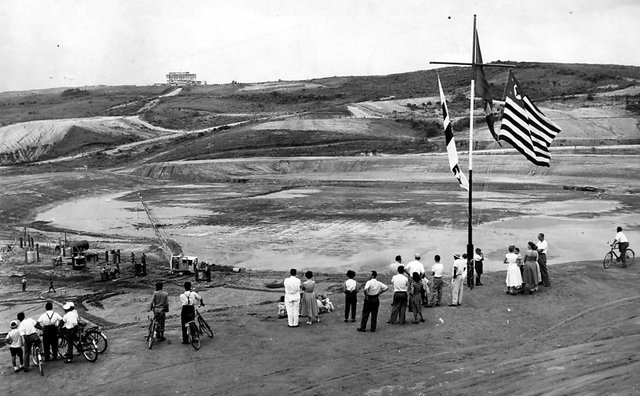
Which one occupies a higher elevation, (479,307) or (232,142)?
(232,142)

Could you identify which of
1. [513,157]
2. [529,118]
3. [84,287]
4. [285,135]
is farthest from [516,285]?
[285,135]

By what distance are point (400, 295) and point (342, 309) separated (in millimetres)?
2688

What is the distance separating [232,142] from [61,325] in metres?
66.2

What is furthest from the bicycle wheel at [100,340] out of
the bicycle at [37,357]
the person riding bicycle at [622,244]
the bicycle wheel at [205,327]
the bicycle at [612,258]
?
the person riding bicycle at [622,244]

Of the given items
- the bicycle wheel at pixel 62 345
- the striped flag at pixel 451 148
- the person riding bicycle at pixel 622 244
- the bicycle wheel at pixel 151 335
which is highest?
the striped flag at pixel 451 148

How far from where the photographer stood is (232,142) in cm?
8050

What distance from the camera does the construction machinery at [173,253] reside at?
27375 mm

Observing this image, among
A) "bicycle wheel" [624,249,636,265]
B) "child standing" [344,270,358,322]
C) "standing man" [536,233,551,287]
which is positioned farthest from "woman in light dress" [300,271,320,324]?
A: "bicycle wheel" [624,249,636,265]

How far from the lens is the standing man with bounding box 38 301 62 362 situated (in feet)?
48.8

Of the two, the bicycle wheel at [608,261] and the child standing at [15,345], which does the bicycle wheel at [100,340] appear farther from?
the bicycle wheel at [608,261]

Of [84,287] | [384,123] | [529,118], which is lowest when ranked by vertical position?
[84,287]

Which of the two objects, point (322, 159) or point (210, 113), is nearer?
point (322, 159)

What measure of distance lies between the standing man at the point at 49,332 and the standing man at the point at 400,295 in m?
8.17

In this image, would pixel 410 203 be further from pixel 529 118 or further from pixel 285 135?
pixel 285 135
